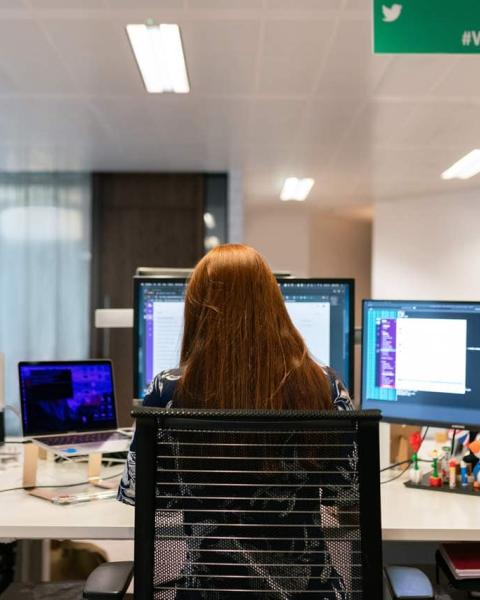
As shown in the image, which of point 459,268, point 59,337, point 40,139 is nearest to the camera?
point 40,139

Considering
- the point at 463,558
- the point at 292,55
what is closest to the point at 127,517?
the point at 463,558

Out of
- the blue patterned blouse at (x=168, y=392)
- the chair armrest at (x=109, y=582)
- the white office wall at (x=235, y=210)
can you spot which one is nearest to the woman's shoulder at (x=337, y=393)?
the blue patterned blouse at (x=168, y=392)

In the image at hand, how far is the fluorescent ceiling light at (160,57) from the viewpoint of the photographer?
2947mm

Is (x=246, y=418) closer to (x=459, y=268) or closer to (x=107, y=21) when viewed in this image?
(x=107, y=21)

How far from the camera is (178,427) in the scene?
956 millimetres

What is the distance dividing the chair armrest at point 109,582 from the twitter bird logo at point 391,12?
193 cm

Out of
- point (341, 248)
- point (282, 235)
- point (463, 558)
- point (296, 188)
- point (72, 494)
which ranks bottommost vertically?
point (463, 558)

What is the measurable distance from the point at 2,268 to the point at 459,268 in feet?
16.0

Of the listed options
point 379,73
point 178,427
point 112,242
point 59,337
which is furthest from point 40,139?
point 178,427

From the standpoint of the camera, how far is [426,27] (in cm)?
209

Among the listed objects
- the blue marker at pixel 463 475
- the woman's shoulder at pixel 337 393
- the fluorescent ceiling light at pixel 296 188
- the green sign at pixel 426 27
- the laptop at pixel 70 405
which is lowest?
the blue marker at pixel 463 475

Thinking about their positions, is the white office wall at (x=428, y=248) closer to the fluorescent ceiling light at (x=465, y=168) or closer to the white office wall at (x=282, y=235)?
the fluorescent ceiling light at (x=465, y=168)

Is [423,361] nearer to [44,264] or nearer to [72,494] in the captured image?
[72,494]

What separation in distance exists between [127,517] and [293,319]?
2.60 ft
